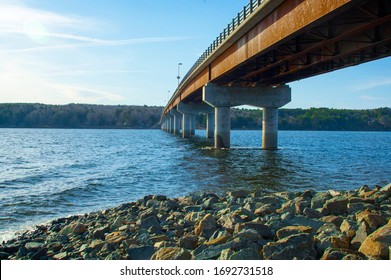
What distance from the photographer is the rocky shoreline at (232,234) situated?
686 centimetres

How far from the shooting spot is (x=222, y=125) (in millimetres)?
44781

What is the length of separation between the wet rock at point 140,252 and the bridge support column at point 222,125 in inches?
1444

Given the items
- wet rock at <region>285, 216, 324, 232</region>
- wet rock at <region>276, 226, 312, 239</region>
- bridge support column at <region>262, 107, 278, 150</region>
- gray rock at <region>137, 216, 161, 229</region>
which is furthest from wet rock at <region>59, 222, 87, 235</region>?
bridge support column at <region>262, 107, 278, 150</region>

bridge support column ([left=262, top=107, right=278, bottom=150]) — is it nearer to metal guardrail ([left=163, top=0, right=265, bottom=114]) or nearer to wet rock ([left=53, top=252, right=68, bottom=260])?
metal guardrail ([left=163, top=0, right=265, bottom=114])

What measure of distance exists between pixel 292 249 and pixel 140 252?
291cm

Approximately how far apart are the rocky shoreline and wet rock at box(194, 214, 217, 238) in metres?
0.02

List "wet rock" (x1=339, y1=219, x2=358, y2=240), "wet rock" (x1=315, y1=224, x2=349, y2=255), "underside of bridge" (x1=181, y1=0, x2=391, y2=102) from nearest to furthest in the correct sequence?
"wet rock" (x1=315, y1=224, x2=349, y2=255), "wet rock" (x1=339, y1=219, x2=358, y2=240), "underside of bridge" (x1=181, y1=0, x2=391, y2=102)

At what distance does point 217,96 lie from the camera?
142 ft

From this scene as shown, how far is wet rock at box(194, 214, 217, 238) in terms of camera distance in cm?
871

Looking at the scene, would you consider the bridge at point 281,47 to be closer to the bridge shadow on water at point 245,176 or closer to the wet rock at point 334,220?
the bridge shadow on water at point 245,176

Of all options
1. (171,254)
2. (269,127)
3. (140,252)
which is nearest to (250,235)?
(171,254)

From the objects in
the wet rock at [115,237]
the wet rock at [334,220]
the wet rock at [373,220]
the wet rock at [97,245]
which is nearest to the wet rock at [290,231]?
the wet rock at [334,220]

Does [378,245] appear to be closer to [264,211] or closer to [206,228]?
[206,228]

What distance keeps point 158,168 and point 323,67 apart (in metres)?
15.7
